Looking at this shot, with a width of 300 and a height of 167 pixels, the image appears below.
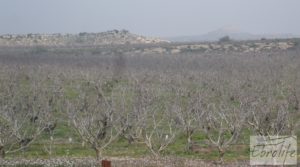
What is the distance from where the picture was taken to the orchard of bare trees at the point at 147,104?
26000 millimetres

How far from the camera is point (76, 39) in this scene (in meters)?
154

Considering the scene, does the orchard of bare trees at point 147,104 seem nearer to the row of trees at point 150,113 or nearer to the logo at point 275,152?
the row of trees at point 150,113

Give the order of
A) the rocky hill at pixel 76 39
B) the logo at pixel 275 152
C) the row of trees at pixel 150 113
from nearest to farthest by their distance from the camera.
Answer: the logo at pixel 275 152 → the row of trees at pixel 150 113 → the rocky hill at pixel 76 39

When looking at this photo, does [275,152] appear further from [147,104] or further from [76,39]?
[76,39]

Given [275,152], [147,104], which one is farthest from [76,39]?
[275,152]

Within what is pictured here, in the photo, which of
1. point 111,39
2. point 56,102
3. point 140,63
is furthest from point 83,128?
point 111,39

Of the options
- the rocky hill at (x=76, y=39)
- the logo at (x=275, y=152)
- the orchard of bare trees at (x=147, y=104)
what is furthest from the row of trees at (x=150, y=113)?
the rocky hill at (x=76, y=39)

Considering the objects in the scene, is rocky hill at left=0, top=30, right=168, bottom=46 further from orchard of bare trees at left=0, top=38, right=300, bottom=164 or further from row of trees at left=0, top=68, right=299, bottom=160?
row of trees at left=0, top=68, right=299, bottom=160

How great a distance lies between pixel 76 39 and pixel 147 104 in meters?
123

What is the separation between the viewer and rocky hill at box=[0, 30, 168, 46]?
143 metres

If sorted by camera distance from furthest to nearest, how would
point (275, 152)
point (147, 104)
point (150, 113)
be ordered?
point (150, 113)
point (147, 104)
point (275, 152)

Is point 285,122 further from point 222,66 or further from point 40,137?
point 222,66

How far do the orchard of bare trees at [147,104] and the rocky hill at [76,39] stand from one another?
4040 centimetres

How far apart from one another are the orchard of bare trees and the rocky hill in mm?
40397
